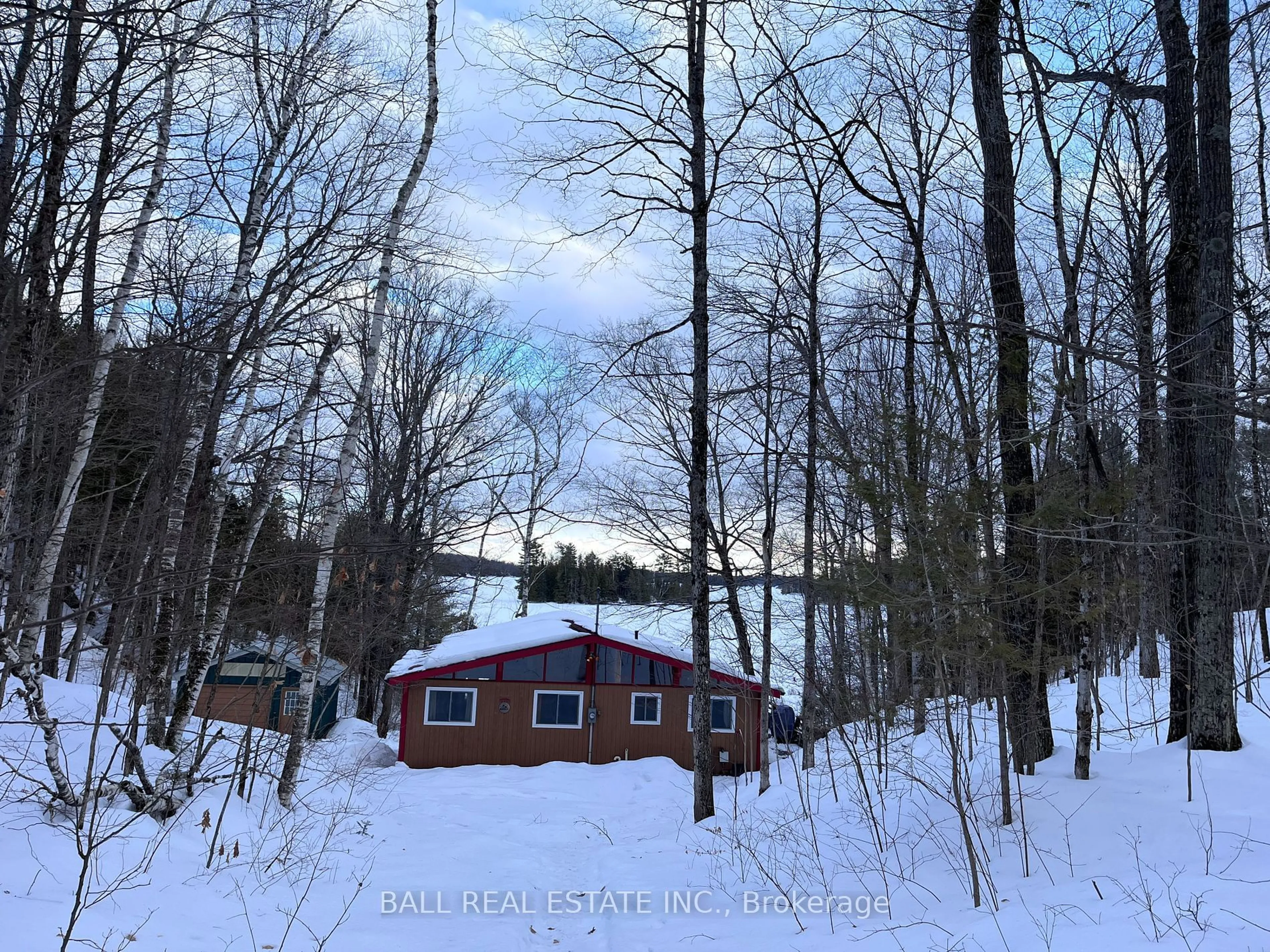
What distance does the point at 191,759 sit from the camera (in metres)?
7.92

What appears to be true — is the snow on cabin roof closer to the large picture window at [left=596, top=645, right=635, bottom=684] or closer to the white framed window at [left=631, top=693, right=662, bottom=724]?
the large picture window at [left=596, top=645, right=635, bottom=684]

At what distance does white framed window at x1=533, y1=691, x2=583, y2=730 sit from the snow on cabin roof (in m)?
1.22

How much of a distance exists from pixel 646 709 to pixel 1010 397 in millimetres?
14899

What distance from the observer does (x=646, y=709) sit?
1906 centimetres

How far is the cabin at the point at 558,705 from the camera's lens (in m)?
18.2

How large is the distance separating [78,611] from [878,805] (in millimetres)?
6464

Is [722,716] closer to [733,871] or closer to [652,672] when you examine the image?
[652,672]

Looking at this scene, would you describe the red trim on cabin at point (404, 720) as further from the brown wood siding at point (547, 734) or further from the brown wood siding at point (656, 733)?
the brown wood siding at point (656, 733)

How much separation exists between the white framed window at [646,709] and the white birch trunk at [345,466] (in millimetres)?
10787

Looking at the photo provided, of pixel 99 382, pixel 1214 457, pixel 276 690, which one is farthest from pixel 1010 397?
pixel 276 690

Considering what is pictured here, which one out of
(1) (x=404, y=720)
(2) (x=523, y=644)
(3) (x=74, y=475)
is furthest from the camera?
(2) (x=523, y=644)

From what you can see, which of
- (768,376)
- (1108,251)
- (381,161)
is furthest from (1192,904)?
(768,376)

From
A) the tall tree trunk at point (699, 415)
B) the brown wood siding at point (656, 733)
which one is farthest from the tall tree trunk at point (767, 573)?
the brown wood siding at point (656, 733)

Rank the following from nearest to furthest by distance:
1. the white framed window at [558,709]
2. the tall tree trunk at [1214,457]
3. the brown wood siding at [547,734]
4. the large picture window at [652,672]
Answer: the tall tree trunk at [1214,457] < the brown wood siding at [547,734] < the white framed window at [558,709] < the large picture window at [652,672]
